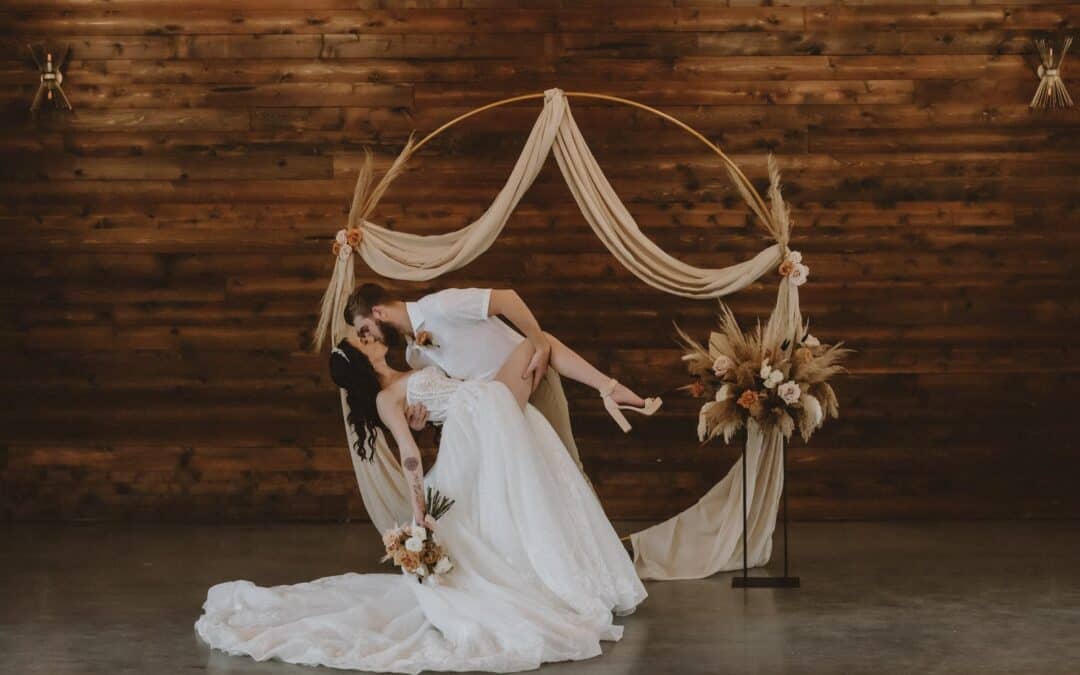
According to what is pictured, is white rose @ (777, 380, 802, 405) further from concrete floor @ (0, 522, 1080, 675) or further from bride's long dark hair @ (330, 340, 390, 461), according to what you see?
bride's long dark hair @ (330, 340, 390, 461)

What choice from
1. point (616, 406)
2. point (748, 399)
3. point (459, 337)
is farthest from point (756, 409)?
point (459, 337)

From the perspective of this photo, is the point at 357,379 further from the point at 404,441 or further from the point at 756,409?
the point at 756,409

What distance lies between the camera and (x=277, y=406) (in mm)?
8367

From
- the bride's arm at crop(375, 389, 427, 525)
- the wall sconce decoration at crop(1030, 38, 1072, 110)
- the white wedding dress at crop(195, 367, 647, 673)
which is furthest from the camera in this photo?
the wall sconce decoration at crop(1030, 38, 1072, 110)

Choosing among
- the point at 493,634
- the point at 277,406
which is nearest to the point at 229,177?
the point at 277,406

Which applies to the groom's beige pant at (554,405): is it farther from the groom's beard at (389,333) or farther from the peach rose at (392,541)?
the peach rose at (392,541)

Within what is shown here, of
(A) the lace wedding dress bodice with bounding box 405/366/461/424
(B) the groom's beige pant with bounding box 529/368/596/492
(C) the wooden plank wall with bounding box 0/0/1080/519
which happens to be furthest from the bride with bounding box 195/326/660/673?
(C) the wooden plank wall with bounding box 0/0/1080/519

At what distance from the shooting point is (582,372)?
649 cm

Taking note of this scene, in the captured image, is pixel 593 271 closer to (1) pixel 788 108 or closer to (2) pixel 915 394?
(1) pixel 788 108

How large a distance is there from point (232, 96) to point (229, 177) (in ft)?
1.57

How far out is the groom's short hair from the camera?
6.21 meters

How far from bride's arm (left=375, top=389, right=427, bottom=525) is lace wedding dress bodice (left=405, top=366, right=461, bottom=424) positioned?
0.16 feet

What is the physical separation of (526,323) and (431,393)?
23.8 inches

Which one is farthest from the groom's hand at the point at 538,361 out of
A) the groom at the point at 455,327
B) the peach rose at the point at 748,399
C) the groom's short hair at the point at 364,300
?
the peach rose at the point at 748,399
